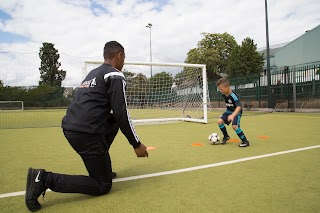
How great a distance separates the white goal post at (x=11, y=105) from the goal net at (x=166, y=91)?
11330 millimetres

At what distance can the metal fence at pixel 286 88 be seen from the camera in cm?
1460

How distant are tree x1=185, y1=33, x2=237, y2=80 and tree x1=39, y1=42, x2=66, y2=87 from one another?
80.3 feet

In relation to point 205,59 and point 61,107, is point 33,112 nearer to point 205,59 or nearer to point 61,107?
point 61,107

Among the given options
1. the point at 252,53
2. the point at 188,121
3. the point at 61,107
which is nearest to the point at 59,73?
the point at 61,107

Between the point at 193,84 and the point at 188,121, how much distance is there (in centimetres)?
177

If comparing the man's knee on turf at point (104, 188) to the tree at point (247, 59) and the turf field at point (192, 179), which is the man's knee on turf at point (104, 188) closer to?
the turf field at point (192, 179)

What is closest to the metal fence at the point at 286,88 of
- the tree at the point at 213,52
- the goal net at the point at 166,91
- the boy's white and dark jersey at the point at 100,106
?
the goal net at the point at 166,91

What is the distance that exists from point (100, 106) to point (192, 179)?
A: 149 centimetres

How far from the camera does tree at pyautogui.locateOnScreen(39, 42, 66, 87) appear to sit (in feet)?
146

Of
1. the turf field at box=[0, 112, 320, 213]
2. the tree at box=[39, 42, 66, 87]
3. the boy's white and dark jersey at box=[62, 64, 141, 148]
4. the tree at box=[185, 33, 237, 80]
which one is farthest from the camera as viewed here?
the tree at box=[39, 42, 66, 87]

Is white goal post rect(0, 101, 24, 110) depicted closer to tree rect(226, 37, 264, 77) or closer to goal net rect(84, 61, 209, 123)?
goal net rect(84, 61, 209, 123)

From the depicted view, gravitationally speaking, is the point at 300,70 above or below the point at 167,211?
above

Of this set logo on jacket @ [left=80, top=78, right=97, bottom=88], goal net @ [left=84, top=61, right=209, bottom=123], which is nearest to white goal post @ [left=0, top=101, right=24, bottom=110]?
goal net @ [left=84, top=61, right=209, bottom=123]

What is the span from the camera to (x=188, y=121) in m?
11.5
